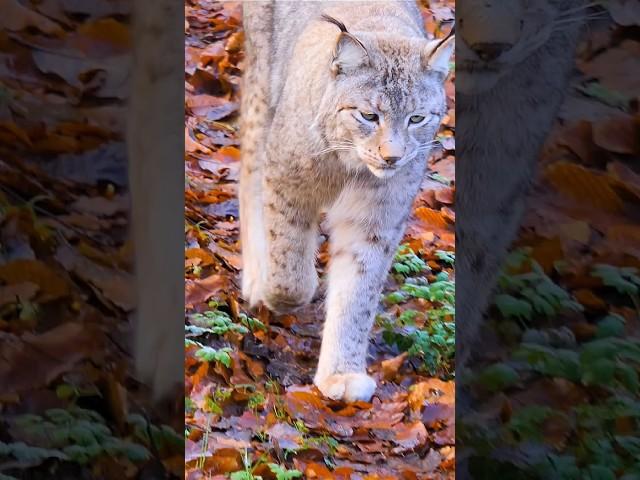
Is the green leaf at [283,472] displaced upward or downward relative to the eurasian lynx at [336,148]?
downward

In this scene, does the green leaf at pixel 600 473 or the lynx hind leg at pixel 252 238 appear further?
the lynx hind leg at pixel 252 238

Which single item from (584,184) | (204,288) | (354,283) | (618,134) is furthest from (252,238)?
(618,134)

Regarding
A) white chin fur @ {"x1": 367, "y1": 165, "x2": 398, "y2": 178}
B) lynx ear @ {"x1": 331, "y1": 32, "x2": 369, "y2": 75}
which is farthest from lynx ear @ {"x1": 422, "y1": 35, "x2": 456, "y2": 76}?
white chin fur @ {"x1": 367, "y1": 165, "x2": 398, "y2": 178}

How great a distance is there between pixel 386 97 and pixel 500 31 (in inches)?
18.1

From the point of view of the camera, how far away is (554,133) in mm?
2227

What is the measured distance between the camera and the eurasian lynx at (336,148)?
257 centimetres

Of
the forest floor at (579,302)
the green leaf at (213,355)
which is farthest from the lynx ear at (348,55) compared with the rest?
the green leaf at (213,355)

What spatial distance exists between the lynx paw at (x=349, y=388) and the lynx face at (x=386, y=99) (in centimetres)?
65

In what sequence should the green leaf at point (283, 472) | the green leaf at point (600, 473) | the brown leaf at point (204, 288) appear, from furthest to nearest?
the brown leaf at point (204, 288) < the green leaf at point (283, 472) < the green leaf at point (600, 473)

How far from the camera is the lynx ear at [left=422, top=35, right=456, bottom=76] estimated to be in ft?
8.30

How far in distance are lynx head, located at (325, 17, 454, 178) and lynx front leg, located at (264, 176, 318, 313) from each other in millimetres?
251

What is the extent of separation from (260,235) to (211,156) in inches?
12.0

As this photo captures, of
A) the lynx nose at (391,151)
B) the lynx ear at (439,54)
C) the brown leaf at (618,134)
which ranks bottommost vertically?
the lynx nose at (391,151)

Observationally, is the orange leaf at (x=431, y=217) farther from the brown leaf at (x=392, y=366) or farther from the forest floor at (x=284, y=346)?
the brown leaf at (x=392, y=366)
